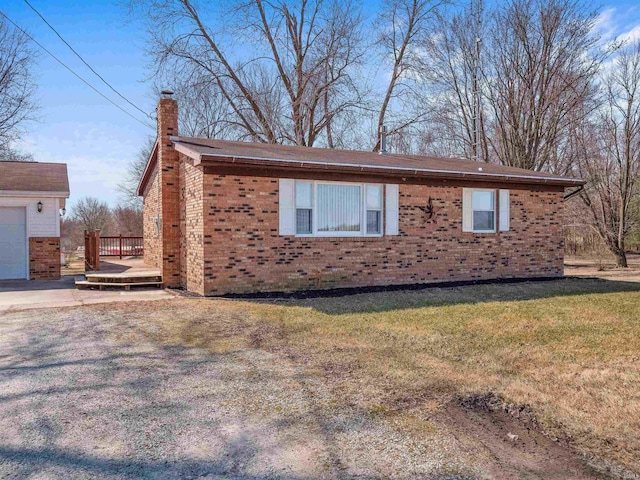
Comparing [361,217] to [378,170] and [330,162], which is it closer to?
[378,170]

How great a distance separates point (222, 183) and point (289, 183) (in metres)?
1.53

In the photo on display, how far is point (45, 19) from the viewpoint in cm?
1344

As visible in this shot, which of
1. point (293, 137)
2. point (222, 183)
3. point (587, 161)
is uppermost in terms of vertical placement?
point (293, 137)

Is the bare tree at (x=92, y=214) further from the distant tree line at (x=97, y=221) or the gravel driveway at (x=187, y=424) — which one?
the gravel driveway at (x=187, y=424)

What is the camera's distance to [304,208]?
1075 centimetres

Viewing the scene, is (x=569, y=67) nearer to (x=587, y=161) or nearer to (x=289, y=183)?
(x=587, y=161)

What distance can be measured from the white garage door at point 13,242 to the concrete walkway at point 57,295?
1.37 m

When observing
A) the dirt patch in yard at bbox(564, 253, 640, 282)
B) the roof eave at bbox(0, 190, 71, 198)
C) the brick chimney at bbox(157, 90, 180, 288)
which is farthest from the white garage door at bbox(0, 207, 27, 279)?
the dirt patch in yard at bbox(564, 253, 640, 282)

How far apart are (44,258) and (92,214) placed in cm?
2759

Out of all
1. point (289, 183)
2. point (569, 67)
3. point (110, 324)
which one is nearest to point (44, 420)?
point (110, 324)

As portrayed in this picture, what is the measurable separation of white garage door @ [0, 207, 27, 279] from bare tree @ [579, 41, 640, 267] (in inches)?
865

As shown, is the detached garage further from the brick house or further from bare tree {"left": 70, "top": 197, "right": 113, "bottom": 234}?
bare tree {"left": 70, "top": 197, "right": 113, "bottom": 234}

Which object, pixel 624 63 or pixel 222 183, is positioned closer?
pixel 222 183

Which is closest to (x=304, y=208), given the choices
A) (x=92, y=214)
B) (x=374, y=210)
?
(x=374, y=210)
